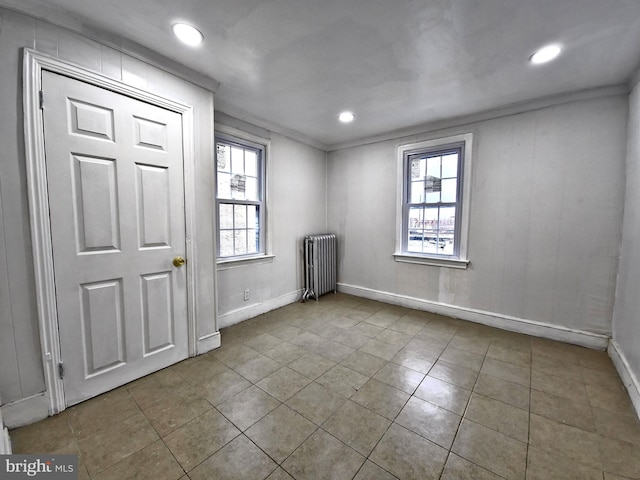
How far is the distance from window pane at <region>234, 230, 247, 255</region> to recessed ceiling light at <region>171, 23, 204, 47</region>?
1.89 meters

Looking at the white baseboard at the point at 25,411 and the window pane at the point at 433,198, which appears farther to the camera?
the window pane at the point at 433,198

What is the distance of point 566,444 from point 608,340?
166cm

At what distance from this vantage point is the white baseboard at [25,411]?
1513 mm

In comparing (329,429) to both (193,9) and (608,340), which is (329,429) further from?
(608,340)

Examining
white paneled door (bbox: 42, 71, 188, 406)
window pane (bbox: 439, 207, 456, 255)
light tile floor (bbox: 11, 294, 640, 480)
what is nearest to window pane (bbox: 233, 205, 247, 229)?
white paneled door (bbox: 42, 71, 188, 406)

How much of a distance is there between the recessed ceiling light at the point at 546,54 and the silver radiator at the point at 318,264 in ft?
9.50

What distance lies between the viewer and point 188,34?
175 cm

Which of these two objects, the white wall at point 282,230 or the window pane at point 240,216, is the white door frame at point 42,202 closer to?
the white wall at point 282,230

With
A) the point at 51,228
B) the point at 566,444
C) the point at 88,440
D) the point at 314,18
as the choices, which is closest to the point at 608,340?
the point at 566,444

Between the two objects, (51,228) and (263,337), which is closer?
(51,228)

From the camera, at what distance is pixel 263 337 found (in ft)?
9.05

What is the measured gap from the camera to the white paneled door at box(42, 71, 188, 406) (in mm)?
1652

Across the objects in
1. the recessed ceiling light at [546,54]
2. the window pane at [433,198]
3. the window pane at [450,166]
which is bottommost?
the window pane at [433,198]

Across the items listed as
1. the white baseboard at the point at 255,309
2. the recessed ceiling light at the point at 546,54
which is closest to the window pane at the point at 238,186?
the white baseboard at the point at 255,309
